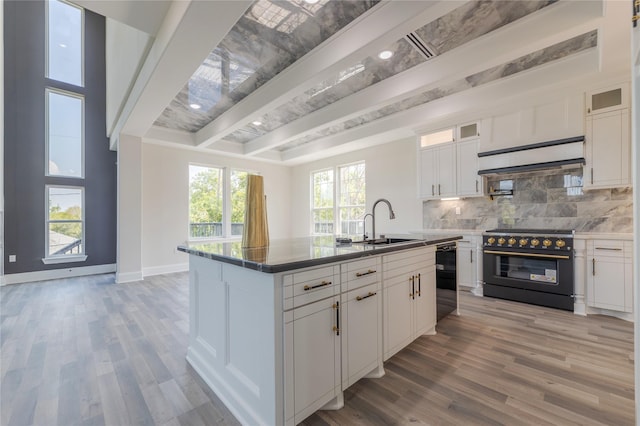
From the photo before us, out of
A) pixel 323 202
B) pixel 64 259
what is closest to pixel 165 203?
pixel 64 259

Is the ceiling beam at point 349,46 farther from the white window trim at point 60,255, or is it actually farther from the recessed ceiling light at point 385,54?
the white window trim at point 60,255

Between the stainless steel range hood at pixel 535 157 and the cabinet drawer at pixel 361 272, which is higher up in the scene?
the stainless steel range hood at pixel 535 157

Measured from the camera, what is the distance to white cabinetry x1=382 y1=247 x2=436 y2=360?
6.82 feet

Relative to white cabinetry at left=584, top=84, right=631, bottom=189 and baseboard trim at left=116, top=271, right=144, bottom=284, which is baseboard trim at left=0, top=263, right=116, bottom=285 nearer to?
baseboard trim at left=116, top=271, right=144, bottom=284

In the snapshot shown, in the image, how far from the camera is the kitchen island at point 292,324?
1370 millimetres

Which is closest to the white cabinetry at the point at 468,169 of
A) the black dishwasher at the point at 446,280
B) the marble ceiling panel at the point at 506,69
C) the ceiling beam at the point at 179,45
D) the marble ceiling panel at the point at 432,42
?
the marble ceiling panel at the point at 506,69

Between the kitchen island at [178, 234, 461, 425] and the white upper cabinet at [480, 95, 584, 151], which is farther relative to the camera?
the white upper cabinet at [480, 95, 584, 151]

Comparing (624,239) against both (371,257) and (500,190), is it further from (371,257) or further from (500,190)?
(371,257)

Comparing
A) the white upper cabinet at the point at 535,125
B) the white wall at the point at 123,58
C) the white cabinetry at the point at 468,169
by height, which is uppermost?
the white wall at the point at 123,58

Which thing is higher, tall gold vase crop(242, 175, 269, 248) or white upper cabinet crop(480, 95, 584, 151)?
white upper cabinet crop(480, 95, 584, 151)

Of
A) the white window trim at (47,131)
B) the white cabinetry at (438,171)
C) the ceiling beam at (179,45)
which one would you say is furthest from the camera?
the white window trim at (47,131)

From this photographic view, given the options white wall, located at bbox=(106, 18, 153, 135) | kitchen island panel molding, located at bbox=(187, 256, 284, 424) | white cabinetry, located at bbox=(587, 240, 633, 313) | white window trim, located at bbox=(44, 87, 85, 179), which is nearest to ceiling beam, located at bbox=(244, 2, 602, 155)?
white cabinetry, located at bbox=(587, 240, 633, 313)

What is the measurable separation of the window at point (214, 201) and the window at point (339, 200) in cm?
197

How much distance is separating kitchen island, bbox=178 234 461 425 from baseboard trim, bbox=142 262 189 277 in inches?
161
